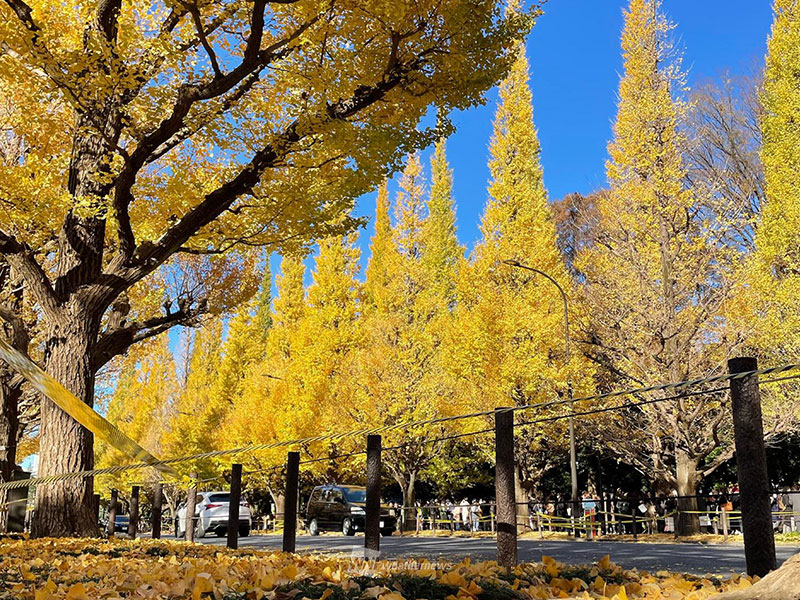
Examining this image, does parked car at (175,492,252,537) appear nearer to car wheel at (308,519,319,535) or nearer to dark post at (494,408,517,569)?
car wheel at (308,519,319,535)

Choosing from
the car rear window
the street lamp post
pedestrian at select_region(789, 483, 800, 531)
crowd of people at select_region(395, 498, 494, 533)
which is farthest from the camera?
crowd of people at select_region(395, 498, 494, 533)

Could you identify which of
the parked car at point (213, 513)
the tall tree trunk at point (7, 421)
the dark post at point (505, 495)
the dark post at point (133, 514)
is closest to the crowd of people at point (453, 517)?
the parked car at point (213, 513)

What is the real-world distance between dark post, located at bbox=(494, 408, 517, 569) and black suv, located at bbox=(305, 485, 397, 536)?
52.3 feet

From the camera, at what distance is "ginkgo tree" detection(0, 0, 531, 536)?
7.20 metres

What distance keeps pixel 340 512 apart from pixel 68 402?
16.6m

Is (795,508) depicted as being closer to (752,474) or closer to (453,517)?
(453,517)

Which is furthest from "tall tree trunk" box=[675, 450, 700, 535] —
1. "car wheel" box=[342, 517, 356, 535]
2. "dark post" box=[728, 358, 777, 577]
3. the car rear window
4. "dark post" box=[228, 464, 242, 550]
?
"dark post" box=[728, 358, 777, 577]

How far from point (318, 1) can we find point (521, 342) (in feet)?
51.2

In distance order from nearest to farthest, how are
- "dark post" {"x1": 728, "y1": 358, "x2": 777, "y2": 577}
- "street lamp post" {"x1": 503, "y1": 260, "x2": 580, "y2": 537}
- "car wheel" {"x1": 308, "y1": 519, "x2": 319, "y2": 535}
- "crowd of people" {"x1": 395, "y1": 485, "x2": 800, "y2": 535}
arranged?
"dark post" {"x1": 728, "y1": 358, "x2": 777, "y2": 577} < "crowd of people" {"x1": 395, "y1": 485, "x2": 800, "y2": 535} < "street lamp post" {"x1": 503, "y1": 260, "x2": 580, "y2": 537} < "car wheel" {"x1": 308, "y1": 519, "x2": 319, "y2": 535}

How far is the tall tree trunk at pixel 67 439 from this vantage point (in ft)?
27.0

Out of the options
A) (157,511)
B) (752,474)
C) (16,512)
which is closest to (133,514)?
(157,511)

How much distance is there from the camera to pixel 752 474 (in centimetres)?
326

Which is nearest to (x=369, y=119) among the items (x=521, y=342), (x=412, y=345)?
(x=521, y=342)

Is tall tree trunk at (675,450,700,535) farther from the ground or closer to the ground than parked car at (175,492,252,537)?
farther from the ground
